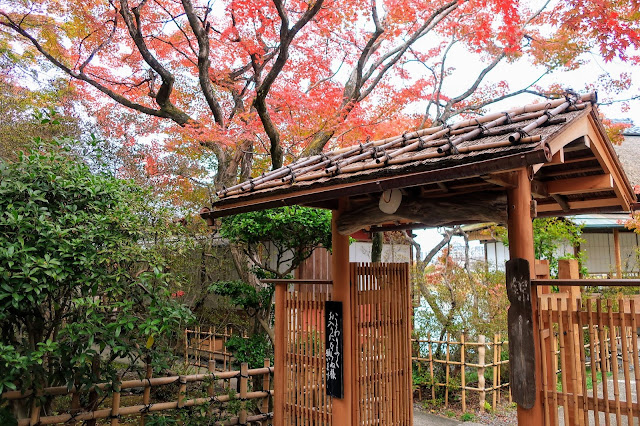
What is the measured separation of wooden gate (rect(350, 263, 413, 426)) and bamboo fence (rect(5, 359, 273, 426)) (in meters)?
1.99

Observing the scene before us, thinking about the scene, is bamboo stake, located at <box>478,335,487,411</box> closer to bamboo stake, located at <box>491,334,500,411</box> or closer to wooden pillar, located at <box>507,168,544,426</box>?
bamboo stake, located at <box>491,334,500,411</box>

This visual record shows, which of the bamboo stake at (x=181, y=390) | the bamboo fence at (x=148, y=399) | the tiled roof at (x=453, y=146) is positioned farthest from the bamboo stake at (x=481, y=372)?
the bamboo stake at (x=181, y=390)

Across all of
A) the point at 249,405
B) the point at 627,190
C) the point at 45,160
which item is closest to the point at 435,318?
the point at 249,405

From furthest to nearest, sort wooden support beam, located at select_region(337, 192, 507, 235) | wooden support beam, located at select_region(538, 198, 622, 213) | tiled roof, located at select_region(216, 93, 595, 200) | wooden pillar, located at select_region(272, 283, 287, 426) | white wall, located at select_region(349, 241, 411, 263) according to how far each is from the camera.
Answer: white wall, located at select_region(349, 241, 411, 263), wooden pillar, located at select_region(272, 283, 287, 426), wooden support beam, located at select_region(538, 198, 622, 213), wooden support beam, located at select_region(337, 192, 507, 235), tiled roof, located at select_region(216, 93, 595, 200)

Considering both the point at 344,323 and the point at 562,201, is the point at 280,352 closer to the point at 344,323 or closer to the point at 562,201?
the point at 344,323

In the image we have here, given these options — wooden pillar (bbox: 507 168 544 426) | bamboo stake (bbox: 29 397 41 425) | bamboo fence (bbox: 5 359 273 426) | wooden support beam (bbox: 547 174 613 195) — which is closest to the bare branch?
bamboo fence (bbox: 5 359 273 426)

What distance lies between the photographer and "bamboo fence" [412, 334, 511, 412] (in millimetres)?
8281

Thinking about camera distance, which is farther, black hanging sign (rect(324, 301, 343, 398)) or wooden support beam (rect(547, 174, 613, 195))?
black hanging sign (rect(324, 301, 343, 398))

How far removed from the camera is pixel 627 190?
5.27 metres

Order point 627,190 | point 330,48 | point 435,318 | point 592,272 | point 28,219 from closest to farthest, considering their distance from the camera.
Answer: point 28,219
point 627,190
point 435,318
point 330,48
point 592,272

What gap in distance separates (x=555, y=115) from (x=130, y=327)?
448cm

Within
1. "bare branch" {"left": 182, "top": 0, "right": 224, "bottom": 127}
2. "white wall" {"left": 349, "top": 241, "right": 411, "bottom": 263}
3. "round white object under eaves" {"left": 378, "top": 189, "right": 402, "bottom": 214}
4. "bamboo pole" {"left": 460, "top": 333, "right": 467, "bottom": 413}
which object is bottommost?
"bamboo pole" {"left": 460, "top": 333, "right": 467, "bottom": 413}

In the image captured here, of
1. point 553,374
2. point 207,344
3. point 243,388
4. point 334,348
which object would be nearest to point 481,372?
point 334,348

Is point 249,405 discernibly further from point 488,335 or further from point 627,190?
point 627,190
